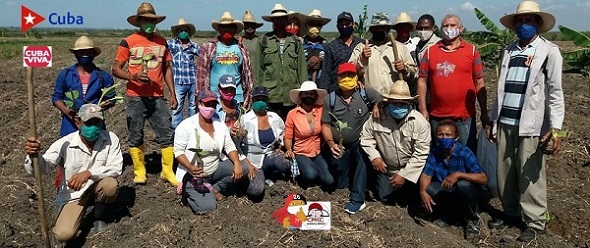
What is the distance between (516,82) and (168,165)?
3.80m

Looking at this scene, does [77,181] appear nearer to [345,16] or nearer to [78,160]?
[78,160]

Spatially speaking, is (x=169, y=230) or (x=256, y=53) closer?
(x=169, y=230)

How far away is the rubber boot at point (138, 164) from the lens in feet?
19.6

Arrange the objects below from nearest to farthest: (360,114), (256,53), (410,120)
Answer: (410,120), (360,114), (256,53)

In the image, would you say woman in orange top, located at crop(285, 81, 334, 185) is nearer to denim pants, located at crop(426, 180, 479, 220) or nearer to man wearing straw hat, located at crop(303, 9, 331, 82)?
man wearing straw hat, located at crop(303, 9, 331, 82)

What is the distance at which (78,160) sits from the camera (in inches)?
189

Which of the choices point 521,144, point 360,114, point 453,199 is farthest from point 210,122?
point 521,144

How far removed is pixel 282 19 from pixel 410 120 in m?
2.14

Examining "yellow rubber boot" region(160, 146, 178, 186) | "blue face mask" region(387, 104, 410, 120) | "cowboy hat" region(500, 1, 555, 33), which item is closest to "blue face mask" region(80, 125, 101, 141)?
"yellow rubber boot" region(160, 146, 178, 186)

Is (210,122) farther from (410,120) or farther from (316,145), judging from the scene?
(410,120)

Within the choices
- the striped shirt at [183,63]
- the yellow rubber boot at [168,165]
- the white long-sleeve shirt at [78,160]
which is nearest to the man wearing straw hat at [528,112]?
the yellow rubber boot at [168,165]

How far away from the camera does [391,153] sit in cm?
524

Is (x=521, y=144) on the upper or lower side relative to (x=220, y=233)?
upper

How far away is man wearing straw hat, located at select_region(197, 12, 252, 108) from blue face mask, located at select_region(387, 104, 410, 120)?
175cm
